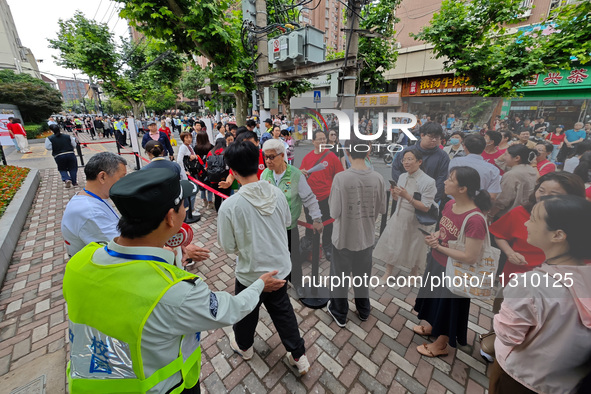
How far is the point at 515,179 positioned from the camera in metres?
1.86

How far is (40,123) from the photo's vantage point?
20797mm

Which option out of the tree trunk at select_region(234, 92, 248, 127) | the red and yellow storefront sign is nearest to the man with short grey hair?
the tree trunk at select_region(234, 92, 248, 127)

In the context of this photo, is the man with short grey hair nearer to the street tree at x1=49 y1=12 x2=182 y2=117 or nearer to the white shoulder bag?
the white shoulder bag

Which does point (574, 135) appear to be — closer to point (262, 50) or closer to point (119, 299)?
point (119, 299)

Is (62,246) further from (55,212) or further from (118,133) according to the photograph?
(118,133)

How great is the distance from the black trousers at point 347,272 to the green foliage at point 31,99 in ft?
93.2

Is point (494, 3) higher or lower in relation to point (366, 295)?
higher

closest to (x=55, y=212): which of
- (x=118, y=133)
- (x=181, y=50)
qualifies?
(x=181, y=50)

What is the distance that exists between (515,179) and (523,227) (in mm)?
364

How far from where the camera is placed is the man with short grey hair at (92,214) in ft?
6.23

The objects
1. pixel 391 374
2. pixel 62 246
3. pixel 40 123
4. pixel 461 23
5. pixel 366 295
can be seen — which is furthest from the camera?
pixel 40 123

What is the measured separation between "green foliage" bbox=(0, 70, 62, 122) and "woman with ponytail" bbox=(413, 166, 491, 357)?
29178 mm

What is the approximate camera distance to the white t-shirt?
189 cm

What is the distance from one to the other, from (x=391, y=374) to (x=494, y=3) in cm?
938
